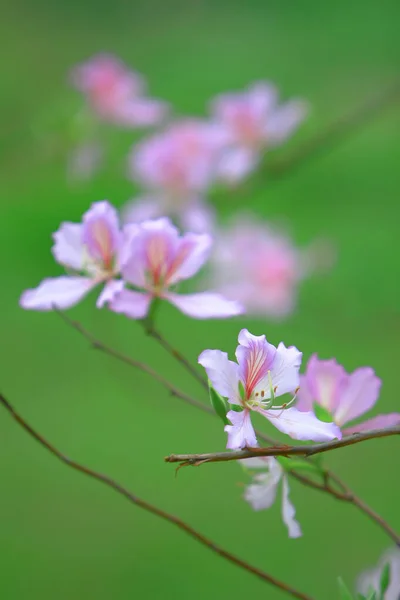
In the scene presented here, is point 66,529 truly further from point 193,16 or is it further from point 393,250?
point 193,16

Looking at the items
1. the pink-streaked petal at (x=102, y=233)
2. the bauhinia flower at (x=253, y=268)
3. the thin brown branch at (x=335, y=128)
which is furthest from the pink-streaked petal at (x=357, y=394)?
the bauhinia flower at (x=253, y=268)

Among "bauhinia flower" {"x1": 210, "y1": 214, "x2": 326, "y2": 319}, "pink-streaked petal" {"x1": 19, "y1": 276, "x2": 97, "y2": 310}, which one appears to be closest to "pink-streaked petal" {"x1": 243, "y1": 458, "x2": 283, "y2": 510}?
"pink-streaked petal" {"x1": 19, "y1": 276, "x2": 97, "y2": 310}

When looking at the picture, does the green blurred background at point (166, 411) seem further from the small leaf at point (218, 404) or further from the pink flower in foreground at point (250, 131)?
the small leaf at point (218, 404)

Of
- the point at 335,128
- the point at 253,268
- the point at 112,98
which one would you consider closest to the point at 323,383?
the point at 335,128

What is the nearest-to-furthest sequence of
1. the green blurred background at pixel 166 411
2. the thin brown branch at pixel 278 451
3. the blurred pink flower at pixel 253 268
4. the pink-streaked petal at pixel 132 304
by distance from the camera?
the thin brown branch at pixel 278 451, the pink-streaked petal at pixel 132 304, the green blurred background at pixel 166 411, the blurred pink flower at pixel 253 268

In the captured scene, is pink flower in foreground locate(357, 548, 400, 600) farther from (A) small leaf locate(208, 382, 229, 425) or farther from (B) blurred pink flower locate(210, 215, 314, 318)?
(B) blurred pink flower locate(210, 215, 314, 318)

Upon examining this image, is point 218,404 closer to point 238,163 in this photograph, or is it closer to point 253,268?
point 238,163

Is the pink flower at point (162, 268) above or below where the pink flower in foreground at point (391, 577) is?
above
